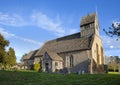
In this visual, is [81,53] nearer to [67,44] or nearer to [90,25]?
[67,44]

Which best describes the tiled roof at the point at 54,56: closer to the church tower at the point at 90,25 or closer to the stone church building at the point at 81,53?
the stone church building at the point at 81,53

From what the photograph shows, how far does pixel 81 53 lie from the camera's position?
1978 inches

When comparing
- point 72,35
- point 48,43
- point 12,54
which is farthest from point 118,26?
point 12,54

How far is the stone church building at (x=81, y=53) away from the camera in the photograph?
4884 cm

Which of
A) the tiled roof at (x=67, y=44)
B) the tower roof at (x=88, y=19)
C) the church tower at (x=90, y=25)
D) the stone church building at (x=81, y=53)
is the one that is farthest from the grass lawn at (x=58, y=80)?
the tower roof at (x=88, y=19)

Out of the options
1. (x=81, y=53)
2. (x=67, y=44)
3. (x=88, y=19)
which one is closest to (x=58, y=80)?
(x=81, y=53)

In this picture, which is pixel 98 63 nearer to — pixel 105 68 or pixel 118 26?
pixel 105 68

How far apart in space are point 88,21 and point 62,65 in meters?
15.3

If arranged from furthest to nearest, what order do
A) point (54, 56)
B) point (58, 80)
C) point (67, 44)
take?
point (67, 44)
point (54, 56)
point (58, 80)

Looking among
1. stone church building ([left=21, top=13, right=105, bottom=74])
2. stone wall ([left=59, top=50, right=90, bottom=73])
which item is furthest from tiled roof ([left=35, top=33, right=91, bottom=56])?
stone wall ([left=59, top=50, right=90, bottom=73])

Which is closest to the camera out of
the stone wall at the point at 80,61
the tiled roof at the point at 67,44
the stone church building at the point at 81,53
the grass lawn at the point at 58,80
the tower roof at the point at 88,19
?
the grass lawn at the point at 58,80

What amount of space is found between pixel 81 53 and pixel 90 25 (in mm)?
9292

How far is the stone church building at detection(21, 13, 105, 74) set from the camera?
48844 mm

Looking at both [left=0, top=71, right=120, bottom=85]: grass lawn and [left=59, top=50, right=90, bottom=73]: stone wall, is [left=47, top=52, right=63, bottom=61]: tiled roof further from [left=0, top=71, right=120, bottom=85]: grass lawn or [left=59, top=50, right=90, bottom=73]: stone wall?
[left=0, top=71, right=120, bottom=85]: grass lawn
